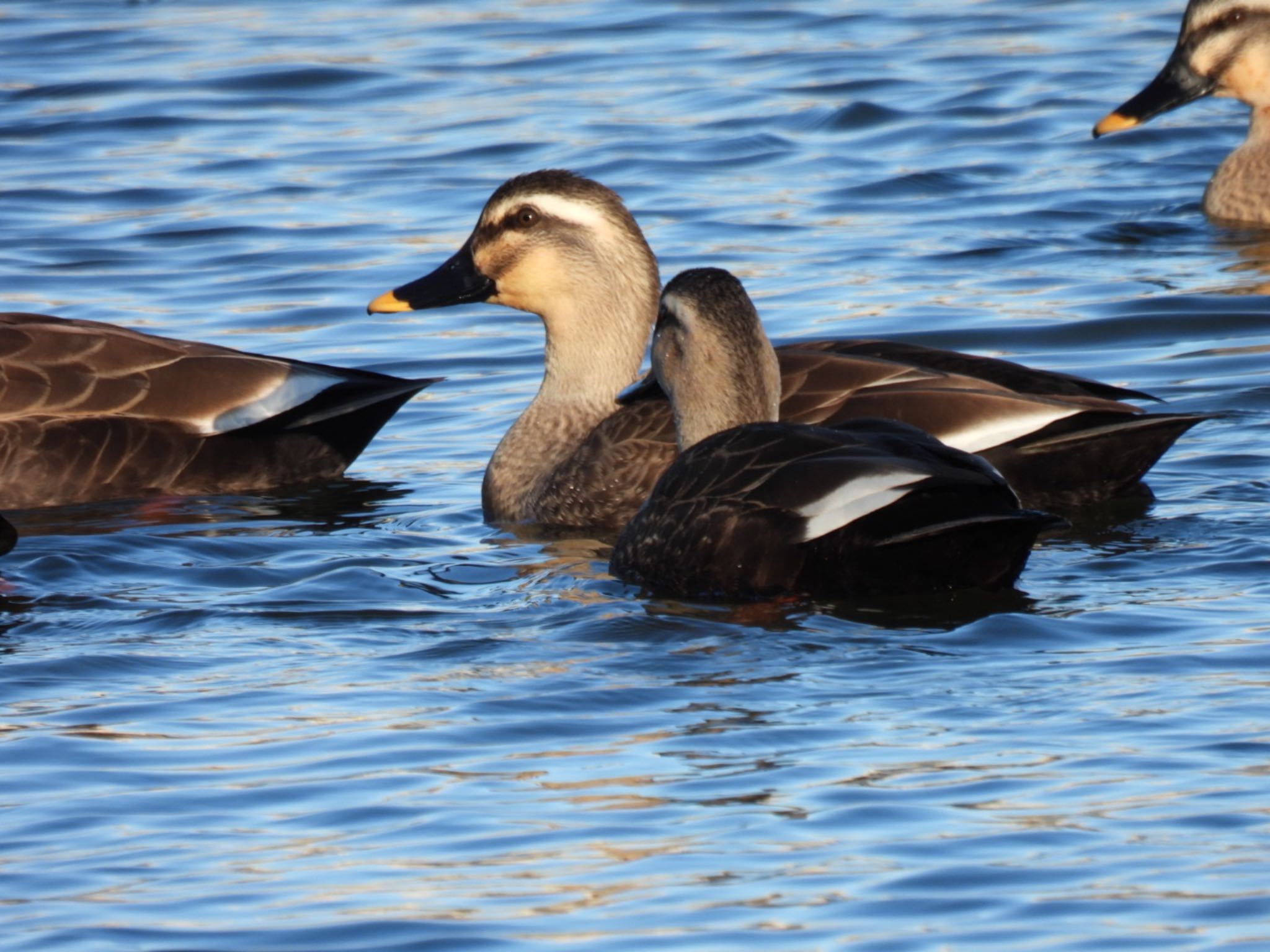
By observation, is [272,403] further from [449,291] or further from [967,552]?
[967,552]

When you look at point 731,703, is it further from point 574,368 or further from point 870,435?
point 574,368

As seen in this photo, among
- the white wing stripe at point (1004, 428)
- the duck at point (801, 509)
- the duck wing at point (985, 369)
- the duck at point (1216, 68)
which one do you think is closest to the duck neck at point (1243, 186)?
the duck at point (1216, 68)

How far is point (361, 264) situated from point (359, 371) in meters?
3.68

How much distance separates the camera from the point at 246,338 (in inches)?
449

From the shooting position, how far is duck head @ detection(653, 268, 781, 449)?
24.6ft

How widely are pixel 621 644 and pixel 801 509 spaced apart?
0.61 m

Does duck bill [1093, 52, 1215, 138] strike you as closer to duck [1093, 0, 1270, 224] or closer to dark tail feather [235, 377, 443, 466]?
duck [1093, 0, 1270, 224]

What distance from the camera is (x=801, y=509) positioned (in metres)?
6.70

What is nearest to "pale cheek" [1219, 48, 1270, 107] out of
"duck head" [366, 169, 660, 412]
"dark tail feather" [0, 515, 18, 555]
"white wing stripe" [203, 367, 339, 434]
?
"duck head" [366, 169, 660, 412]

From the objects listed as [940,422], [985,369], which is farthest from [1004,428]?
[985,369]

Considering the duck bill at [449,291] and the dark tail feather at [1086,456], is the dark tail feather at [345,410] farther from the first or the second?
the dark tail feather at [1086,456]

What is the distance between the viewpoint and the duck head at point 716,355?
7512mm

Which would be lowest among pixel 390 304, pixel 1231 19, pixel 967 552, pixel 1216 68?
pixel 967 552

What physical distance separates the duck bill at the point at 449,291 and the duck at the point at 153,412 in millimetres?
325
